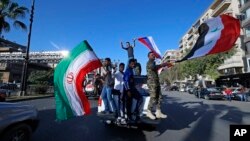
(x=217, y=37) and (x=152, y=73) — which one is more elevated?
(x=217, y=37)

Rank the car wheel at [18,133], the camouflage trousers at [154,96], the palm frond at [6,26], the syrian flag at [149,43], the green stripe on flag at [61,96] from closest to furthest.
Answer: the car wheel at [18,133] < the green stripe on flag at [61,96] < the camouflage trousers at [154,96] < the syrian flag at [149,43] < the palm frond at [6,26]

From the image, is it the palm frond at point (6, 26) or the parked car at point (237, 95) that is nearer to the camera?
the palm frond at point (6, 26)

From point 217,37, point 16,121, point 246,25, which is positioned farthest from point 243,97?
point 16,121

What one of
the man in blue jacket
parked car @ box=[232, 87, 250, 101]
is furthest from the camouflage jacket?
parked car @ box=[232, 87, 250, 101]

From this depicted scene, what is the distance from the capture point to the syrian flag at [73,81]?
5492 mm

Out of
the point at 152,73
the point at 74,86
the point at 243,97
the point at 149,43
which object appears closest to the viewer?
the point at 74,86

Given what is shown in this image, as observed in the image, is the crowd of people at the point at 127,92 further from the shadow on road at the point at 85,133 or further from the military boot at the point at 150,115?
the shadow on road at the point at 85,133

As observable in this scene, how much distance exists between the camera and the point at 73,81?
223 inches

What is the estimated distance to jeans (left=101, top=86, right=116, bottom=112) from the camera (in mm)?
6602

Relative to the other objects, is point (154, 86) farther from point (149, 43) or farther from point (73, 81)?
point (149, 43)

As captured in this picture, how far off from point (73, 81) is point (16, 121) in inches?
65.4

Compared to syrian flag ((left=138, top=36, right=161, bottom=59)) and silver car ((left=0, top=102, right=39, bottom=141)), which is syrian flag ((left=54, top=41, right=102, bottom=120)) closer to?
silver car ((left=0, top=102, right=39, bottom=141))

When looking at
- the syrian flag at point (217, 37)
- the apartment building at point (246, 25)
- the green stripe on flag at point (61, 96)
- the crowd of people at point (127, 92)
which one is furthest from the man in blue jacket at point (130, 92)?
the apartment building at point (246, 25)

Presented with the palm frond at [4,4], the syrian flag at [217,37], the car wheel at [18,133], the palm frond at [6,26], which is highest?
the palm frond at [4,4]
